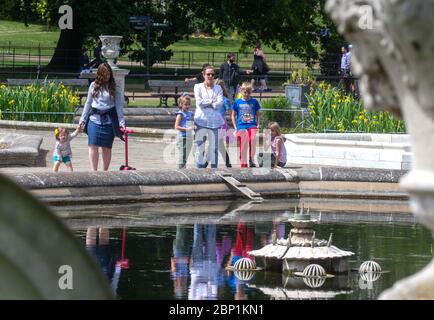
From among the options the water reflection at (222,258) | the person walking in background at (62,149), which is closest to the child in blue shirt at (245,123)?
the person walking in background at (62,149)

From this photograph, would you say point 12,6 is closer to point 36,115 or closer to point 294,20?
point 294,20

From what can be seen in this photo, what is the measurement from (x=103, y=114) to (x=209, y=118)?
1539mm

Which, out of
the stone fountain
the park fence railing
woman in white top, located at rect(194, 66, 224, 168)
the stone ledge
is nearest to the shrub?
woman in white top, located at rect(194, 66, 224, 168)

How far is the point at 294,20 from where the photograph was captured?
141 feet

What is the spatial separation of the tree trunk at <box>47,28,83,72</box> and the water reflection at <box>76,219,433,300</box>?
99.9 ft

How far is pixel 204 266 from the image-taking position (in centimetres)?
1098

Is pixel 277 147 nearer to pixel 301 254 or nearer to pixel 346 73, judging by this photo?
pixel 301 254

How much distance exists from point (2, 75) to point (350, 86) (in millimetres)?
11388

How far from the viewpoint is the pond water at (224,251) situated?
32.0ft

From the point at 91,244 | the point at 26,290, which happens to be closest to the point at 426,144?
the point at 26,290

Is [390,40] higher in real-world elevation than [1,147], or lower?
higher

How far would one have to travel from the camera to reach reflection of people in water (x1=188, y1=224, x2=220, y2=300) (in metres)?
9.61

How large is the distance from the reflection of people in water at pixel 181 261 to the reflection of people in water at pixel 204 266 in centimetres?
4

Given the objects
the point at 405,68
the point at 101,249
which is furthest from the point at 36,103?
the point at 405,68
